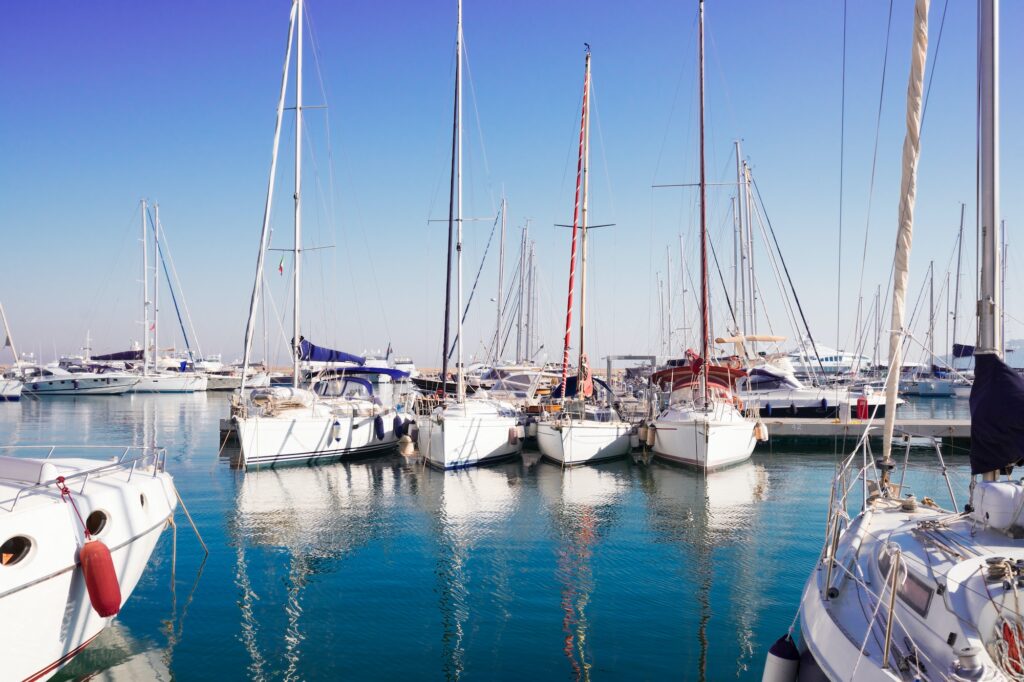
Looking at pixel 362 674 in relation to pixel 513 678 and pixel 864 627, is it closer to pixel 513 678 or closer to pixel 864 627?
pixel 513 678

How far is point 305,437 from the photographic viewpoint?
23500 mm

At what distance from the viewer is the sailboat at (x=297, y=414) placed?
74.1ft

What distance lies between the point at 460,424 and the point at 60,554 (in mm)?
16449

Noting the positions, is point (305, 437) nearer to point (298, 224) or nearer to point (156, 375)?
point (298, 224)

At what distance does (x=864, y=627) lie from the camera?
5754 millimetres

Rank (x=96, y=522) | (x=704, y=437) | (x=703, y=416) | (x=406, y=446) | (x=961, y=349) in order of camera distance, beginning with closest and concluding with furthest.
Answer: (x=96, y=522) → (x=704, y=437) → (x=703, y=416) → (x=406, y=446) → (x=961, y=349)

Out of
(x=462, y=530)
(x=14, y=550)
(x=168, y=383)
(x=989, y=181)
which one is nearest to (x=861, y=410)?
(x=462, y=530)

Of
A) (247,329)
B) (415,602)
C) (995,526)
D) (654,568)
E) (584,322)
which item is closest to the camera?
(995,526)

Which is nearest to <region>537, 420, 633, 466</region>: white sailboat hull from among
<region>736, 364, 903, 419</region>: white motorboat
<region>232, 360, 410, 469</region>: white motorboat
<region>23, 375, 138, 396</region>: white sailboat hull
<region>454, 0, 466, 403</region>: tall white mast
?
<region>454, 0, 466, 403</region>: tall white mast

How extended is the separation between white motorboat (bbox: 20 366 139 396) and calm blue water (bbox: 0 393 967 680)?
49.5 meters

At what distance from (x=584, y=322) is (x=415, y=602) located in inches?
705

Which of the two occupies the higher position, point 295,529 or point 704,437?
point 704,437

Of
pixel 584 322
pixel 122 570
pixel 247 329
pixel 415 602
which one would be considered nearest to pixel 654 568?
pixel 415 602

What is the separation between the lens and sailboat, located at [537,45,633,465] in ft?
78.3
